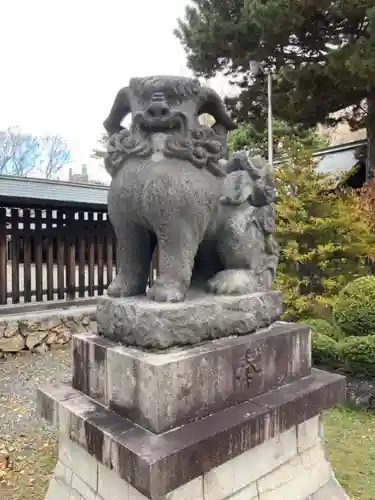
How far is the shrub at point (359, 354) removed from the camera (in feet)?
13.5

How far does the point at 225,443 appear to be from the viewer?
1842 mm

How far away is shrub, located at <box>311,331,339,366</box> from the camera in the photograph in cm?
447

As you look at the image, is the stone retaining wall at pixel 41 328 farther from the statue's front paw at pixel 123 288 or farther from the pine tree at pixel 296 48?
the pine tree at pixel 296 48

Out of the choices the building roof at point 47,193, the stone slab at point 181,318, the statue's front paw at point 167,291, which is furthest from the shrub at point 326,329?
the building roof at point 47,193

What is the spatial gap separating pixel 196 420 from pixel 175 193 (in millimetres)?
1073

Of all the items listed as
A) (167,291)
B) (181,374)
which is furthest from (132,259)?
(181,374)

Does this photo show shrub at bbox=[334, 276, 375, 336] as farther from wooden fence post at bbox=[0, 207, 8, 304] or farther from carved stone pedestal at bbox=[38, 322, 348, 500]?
wooden fence post at bbox=[0, 207, 8, 304]

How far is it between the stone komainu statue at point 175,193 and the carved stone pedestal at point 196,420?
37 centimetres

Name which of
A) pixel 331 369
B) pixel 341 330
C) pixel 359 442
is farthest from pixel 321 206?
pixel 359 442

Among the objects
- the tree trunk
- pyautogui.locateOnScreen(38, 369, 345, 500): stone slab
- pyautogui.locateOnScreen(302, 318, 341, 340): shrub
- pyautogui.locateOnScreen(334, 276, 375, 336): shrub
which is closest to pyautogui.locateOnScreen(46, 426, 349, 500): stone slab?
pyautogui.locateOnScreen(38, 369, 345, 500): stone slab

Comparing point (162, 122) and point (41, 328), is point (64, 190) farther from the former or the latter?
point (162, 122)

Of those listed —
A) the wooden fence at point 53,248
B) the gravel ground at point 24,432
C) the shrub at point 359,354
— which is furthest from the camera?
the wooden fence at point 53,248

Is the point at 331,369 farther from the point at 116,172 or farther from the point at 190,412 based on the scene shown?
the point at 116,172

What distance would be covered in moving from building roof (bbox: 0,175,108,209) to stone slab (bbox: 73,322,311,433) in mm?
4448
